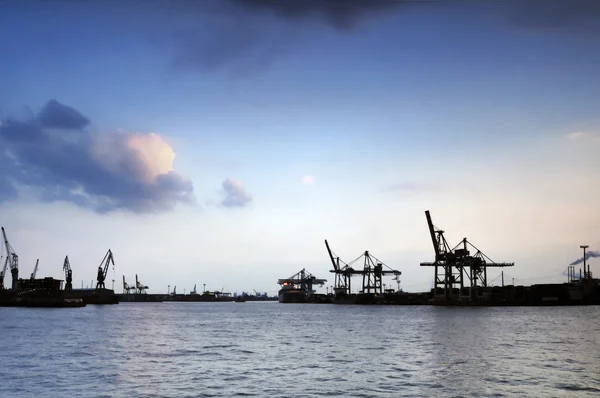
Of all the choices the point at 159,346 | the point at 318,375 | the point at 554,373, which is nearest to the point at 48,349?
the point at 159,346

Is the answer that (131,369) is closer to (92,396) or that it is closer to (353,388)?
(92,396)

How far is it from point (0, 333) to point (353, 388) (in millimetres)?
71129

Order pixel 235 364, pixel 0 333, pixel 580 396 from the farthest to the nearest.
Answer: pixel 0 333
pixel 235 364
pixel 580 396

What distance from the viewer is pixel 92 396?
35531mm

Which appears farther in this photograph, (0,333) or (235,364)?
(0,333)

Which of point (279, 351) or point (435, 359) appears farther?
point (279, 351)

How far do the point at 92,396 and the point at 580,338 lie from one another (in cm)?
6610

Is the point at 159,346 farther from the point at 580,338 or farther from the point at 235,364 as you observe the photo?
the point at 580,338

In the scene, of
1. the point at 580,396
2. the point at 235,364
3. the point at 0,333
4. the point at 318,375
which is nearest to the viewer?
the point at 580,396

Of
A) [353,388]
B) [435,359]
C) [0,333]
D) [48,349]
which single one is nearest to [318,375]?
[353,388]

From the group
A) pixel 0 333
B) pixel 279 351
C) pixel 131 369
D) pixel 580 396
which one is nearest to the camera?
pixel 580 396

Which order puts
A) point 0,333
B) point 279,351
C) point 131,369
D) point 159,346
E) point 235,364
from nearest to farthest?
point 131,369 < point 235,364 < point 279,351 < point 159,346 < point 0,333

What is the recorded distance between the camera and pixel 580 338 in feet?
247

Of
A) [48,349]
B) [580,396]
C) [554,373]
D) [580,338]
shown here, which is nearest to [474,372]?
[554,373]
